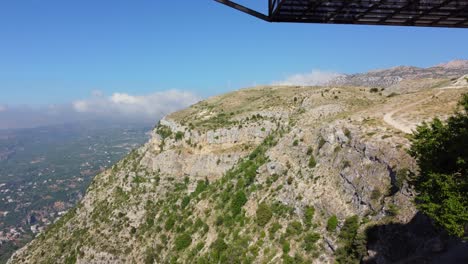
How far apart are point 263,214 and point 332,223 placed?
1153cm

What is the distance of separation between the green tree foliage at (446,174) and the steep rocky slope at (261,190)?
4905 millimetres

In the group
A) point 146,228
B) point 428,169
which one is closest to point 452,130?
point 428,169

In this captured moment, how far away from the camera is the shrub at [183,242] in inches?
2174

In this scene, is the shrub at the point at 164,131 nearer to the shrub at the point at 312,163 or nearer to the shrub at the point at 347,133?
the shrub at the point at 312,163

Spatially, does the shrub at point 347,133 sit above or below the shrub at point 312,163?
above

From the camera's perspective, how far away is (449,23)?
44.0 feet

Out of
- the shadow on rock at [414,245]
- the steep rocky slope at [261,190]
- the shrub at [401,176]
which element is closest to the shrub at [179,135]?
the steep rocky slope at [261,190]

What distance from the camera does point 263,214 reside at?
44656 millimetres

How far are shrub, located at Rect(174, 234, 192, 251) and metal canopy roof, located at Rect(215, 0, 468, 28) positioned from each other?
50.3m

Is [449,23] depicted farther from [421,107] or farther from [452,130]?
[421,107]

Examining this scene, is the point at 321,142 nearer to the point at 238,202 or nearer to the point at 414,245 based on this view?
the point at 238,202

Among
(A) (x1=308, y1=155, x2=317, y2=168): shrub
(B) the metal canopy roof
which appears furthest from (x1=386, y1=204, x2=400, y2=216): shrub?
(B) the metal canopy roof

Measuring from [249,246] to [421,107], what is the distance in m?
33.1

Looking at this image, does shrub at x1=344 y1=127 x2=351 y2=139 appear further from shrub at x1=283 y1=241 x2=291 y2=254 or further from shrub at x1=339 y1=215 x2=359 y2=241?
shrub at x1=283 y1=241 x2=291 y2=254
